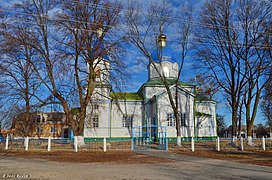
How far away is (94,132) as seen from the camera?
3127cm

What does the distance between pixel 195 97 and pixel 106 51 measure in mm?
15360

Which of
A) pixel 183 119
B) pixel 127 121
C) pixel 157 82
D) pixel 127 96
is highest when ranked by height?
pixel 157 82

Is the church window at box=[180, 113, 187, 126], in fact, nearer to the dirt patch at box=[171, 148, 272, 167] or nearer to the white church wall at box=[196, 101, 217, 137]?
the white church wall at box=[196, 101, 217, 137]

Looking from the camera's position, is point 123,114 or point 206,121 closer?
point 206,121

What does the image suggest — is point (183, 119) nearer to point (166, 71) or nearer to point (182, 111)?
point (182, 111)

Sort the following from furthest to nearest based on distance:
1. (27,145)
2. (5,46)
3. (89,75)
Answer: (89,75), (27,145), (5,46)

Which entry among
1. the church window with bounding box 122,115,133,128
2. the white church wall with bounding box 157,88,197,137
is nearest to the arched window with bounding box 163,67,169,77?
the white church wall with bounding box 157,88,197,137

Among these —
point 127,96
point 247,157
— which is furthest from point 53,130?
point 247,157

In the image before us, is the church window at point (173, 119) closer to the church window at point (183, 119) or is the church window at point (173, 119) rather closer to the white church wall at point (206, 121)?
the church window at point (183, 119)

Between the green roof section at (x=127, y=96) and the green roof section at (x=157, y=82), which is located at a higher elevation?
the green roof section at (x=157, y=82)

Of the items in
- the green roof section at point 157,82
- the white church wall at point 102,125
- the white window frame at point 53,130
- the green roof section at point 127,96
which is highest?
the green roof section at point 157,82

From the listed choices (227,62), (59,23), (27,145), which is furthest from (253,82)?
(27,145)

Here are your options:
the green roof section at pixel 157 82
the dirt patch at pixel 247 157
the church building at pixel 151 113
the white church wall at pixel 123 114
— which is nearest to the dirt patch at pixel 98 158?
the dirt patch at pixel 247 157

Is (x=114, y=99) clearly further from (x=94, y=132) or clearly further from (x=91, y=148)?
(x=91, y=148)
